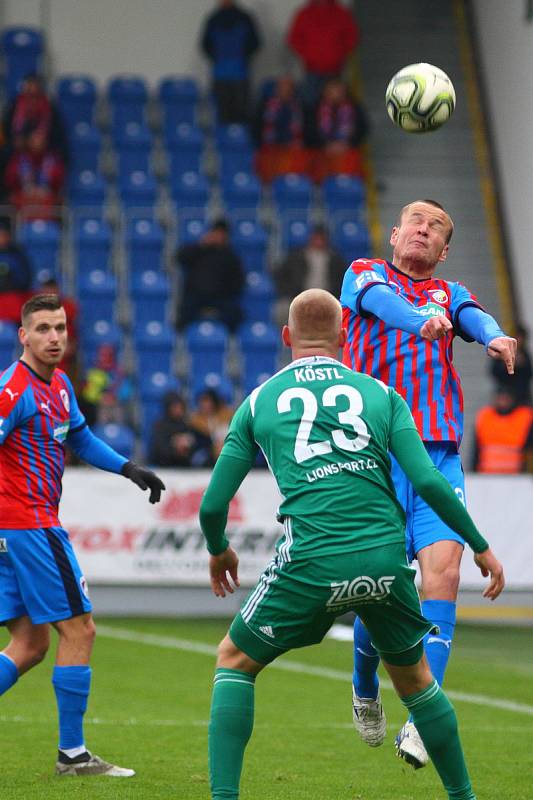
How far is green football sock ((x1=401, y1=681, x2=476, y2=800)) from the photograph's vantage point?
530 centimetres

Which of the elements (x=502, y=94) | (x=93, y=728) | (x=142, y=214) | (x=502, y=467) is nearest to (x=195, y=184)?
(x=142, y=214)

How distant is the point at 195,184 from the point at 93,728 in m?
12.9

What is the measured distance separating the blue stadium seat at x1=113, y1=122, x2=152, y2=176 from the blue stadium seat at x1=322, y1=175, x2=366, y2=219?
2.52 meters

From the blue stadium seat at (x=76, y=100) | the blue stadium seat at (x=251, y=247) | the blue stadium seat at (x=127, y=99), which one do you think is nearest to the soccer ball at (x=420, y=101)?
the blue stadium seat at (x=251, y=247)

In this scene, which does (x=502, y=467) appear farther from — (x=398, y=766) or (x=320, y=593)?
(x=320, y=593)

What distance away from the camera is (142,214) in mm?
20078

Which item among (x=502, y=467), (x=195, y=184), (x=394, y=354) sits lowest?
(x=502, y=467)

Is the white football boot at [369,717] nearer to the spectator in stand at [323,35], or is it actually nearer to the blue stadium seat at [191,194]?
the blue stadium seat at [191,194]

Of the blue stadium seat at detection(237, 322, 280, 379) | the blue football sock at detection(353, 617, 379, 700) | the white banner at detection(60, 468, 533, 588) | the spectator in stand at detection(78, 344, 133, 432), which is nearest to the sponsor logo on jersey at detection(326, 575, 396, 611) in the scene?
the blue football sock at detection(353, 617, 379, 700)

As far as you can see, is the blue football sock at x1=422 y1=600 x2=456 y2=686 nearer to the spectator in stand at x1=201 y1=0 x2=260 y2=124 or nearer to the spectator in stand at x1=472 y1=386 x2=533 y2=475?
the spectator in stand at x1=472 y1=386 x2=533 y2=475

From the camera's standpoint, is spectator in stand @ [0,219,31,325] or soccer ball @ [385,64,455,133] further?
spectator in stand @ [0,219,31,325]

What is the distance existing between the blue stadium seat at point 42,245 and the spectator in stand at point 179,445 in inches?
160

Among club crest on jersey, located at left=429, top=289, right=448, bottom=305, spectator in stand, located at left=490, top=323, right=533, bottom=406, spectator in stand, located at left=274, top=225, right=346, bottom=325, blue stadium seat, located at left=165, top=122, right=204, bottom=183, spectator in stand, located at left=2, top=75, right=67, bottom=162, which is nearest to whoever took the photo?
club crest on jersey, located at left=429, top=289, right=448, bottom=305

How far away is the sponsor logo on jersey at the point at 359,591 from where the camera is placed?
16.6 ft
